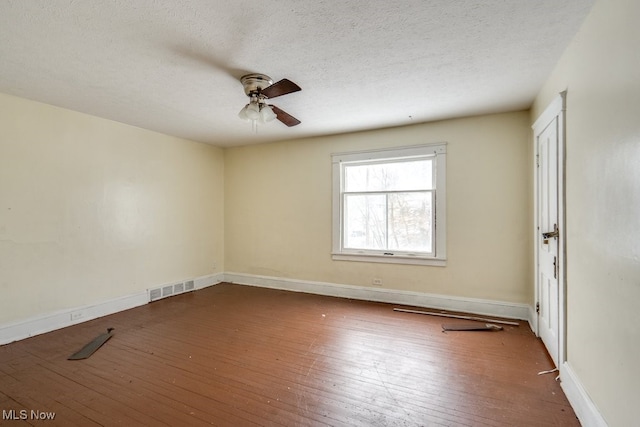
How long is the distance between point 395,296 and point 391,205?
1354mm

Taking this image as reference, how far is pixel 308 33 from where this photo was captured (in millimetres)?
2027

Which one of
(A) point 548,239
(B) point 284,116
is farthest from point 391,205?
(B) point 284,116

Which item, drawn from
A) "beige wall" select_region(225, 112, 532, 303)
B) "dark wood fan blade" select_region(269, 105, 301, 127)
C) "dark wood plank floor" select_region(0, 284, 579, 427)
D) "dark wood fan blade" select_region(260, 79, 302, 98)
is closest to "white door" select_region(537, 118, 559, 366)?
"dark wood plank floor" select_region(0, 284, 579, 427)

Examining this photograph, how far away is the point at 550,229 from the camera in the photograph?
265 cm

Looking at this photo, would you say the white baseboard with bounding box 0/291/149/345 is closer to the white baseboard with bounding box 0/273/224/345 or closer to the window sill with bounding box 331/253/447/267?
the white baseboard with bounding box 0/273/224/345

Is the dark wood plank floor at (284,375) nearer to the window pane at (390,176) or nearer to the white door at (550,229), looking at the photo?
the white door at (550,229)

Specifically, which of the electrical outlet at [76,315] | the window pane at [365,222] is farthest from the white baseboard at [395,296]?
the electrical outlet at [76,315]

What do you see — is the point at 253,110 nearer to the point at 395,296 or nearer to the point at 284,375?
the point at 284,375

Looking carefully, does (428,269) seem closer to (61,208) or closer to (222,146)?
(222,146)

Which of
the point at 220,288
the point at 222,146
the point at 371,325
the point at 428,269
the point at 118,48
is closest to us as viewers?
the point at 118,48

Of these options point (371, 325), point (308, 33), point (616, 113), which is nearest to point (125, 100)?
point (308, 33)

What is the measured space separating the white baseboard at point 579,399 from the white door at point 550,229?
15 centimetres

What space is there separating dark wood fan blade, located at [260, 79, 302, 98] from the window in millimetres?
2247

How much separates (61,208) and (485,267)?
5.34m
